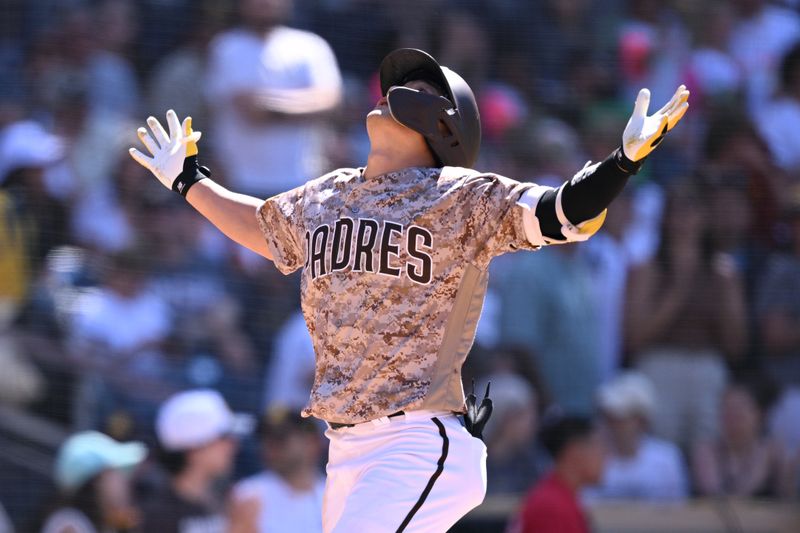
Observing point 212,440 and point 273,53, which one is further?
point 273,53

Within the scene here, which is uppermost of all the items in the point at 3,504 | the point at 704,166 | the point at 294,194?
the point at 294,194

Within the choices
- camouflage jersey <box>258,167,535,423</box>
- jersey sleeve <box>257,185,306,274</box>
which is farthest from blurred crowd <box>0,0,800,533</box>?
camouflage jersey <box>258,167,535,423</box>

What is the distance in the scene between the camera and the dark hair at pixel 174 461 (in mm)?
5912

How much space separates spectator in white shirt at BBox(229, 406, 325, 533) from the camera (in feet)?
19.7

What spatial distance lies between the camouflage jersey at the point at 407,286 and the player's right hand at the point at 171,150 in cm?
68

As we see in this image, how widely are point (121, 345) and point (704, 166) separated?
11.5 ft

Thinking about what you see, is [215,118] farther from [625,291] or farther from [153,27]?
[625,291]

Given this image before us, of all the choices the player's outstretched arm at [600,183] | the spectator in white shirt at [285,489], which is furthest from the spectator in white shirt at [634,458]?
the player's outstretched arm at [600,183]

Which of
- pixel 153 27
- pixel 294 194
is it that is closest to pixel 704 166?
pixel 153 27

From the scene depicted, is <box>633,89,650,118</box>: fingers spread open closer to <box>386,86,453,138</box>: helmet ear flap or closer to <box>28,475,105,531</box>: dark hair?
<box>386,86,453,138</box>: helmet ear flap

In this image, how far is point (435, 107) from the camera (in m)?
3.53

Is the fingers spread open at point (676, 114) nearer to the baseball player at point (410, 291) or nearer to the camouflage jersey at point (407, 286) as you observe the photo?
the baseball player at point (410, 291)

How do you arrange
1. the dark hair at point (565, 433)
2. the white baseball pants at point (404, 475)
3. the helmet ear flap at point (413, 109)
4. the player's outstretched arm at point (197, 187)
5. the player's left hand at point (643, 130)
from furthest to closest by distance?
the dark hair at point (565, 433), the player's outstretched arm at point (197, 187), the helmet ear flap at point (413, 109), the white baseball pants at point (404, 475), the player's left hand at point (643, 130)

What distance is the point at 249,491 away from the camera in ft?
19.9
